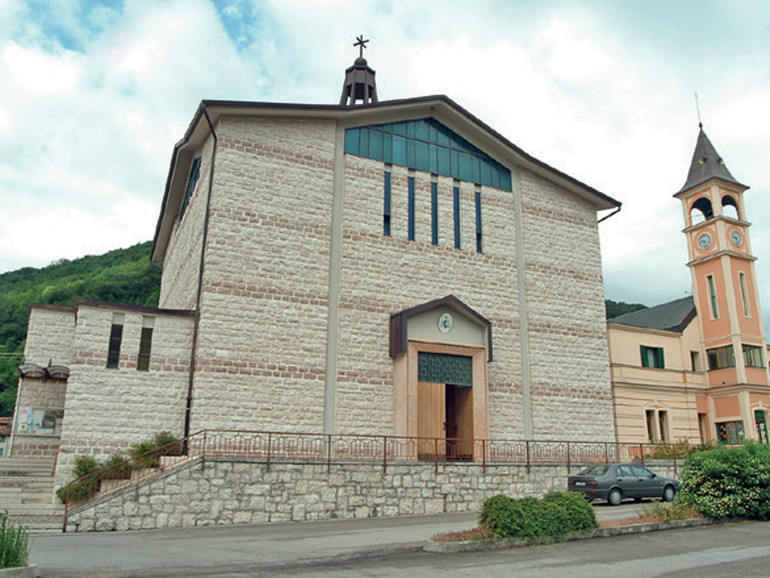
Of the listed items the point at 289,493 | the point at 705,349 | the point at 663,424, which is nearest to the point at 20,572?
the point at 289,493

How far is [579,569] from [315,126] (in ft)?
49.6

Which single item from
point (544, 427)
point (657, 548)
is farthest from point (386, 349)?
point (657, 548)

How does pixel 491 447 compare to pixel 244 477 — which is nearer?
pixel 244 477

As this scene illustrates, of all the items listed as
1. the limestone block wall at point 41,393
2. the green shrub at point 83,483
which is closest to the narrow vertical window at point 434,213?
the green shrub at point 83,483

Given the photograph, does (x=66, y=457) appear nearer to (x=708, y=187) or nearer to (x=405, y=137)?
(x=405, y=137)

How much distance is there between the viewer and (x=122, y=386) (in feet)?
55.0

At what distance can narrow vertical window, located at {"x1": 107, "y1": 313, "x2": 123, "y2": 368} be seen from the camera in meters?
16.9

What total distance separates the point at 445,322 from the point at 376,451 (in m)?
4.38

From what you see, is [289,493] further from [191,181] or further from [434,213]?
[191,181]

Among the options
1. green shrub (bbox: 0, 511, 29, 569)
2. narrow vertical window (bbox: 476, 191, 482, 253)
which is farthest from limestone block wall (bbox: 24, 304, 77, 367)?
green shrub (bbox: 0, 511, 29, 569)

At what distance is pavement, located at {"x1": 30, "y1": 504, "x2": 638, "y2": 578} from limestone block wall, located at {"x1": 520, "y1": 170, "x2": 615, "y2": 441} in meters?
6.71

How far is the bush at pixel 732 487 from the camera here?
13.3 meters

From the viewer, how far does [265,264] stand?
18.4m

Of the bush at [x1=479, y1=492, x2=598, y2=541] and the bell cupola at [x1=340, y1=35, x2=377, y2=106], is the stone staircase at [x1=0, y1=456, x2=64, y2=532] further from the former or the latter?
the bell cupola at [x1=340, y1=35, x2=377, y2=106]
